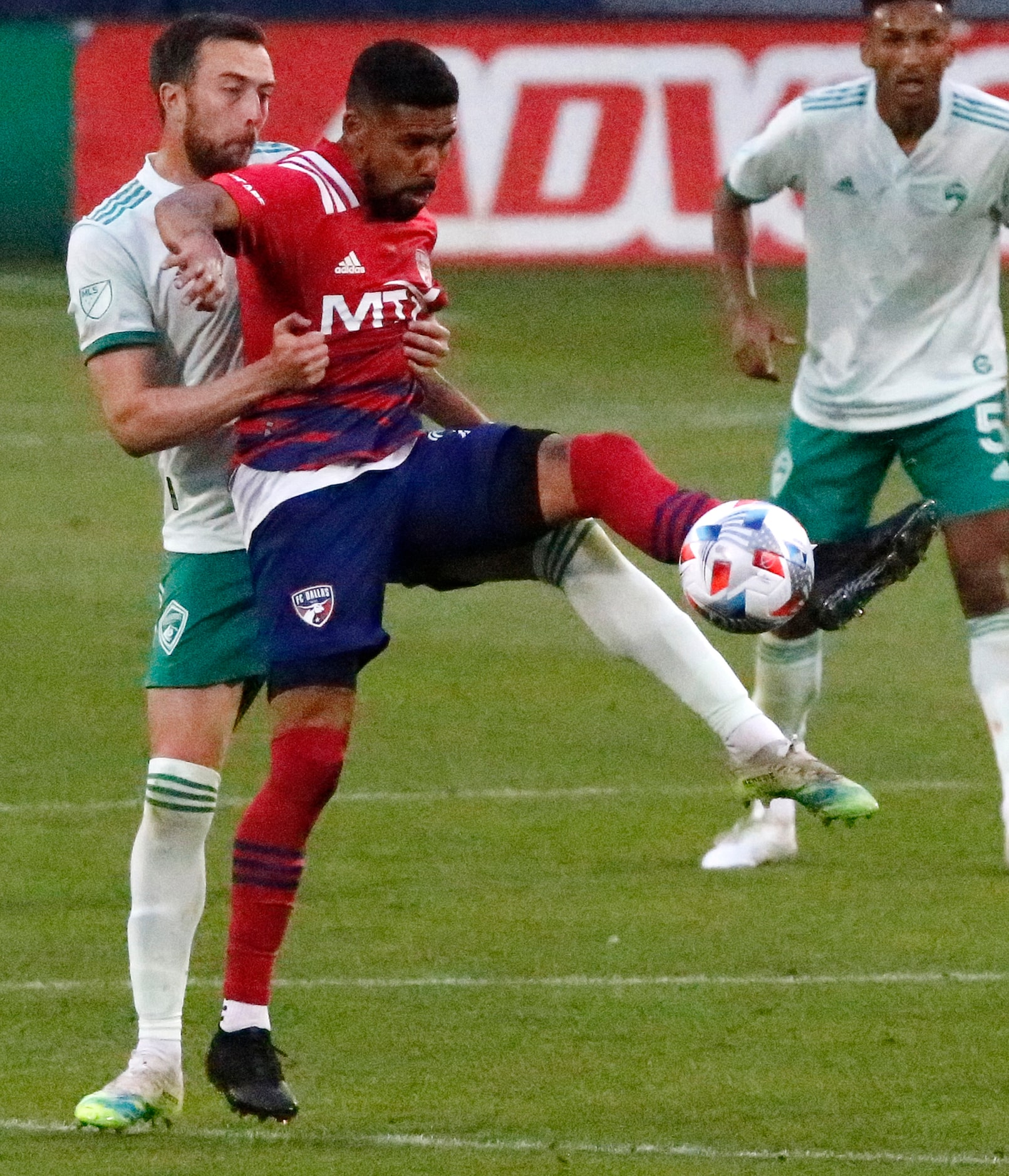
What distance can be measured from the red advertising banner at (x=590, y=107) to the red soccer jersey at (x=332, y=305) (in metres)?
14.5

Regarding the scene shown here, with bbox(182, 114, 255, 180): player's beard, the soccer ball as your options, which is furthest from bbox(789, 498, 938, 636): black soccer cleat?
bbox(182, 114, 255, 180): player's beard

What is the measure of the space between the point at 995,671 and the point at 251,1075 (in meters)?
3.15

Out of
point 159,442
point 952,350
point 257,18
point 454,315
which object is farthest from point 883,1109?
point 257,18

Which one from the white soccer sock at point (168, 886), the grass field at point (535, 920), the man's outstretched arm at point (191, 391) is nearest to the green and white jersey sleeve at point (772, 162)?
the grass field at point (535, 920)

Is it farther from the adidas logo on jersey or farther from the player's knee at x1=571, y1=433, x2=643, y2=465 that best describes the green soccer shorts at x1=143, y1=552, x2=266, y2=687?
the player's knee at x1=571, y1=433, x2=643, y2=465

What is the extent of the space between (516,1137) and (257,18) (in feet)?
55.0

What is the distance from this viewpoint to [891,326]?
8078mm

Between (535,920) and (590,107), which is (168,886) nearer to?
(535,920)

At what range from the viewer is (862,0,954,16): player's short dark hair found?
7.68m

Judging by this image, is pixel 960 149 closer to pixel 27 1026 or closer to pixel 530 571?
pixel 530 571

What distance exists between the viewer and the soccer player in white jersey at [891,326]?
7.87 m

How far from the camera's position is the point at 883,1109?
18.8ft

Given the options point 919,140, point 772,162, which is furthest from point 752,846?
point 919,140

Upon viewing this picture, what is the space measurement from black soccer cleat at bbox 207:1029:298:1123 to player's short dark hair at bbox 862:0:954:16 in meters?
3.62
